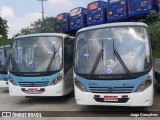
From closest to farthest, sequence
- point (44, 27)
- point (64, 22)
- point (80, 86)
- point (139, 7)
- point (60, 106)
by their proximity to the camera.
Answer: point (80, 86), point (60, 106), point (139, 7), point (64, 22), point (44, 27)

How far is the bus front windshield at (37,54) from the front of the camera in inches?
400

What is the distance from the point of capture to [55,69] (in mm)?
10062

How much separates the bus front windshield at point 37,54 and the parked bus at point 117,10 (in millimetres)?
7558

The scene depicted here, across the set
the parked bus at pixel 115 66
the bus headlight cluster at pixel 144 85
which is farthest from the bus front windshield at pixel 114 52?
the bus headlight cluster at pixel 144 85

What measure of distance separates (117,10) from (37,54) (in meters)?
8.21

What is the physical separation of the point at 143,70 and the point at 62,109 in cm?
282

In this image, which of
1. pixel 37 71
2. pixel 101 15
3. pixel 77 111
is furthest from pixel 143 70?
pixel 101 15

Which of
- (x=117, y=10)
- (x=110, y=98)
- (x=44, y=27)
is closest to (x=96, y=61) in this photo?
(x=110, y=98)

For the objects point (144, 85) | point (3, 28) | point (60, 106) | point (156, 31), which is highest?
point (3, 28)

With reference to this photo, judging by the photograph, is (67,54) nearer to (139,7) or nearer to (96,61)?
(96,61)

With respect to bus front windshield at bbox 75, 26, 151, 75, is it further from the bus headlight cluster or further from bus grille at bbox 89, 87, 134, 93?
bus grille at bbox 89, 87, 134, 93

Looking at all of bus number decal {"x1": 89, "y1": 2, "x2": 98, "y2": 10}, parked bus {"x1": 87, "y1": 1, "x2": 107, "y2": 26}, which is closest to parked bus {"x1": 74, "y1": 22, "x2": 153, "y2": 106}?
parked bus {"x1": 87, "y1": 1, "x2": 107, "y2": 26}

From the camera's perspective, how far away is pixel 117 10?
17.4 m

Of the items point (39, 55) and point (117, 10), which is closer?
point (39, 55)
